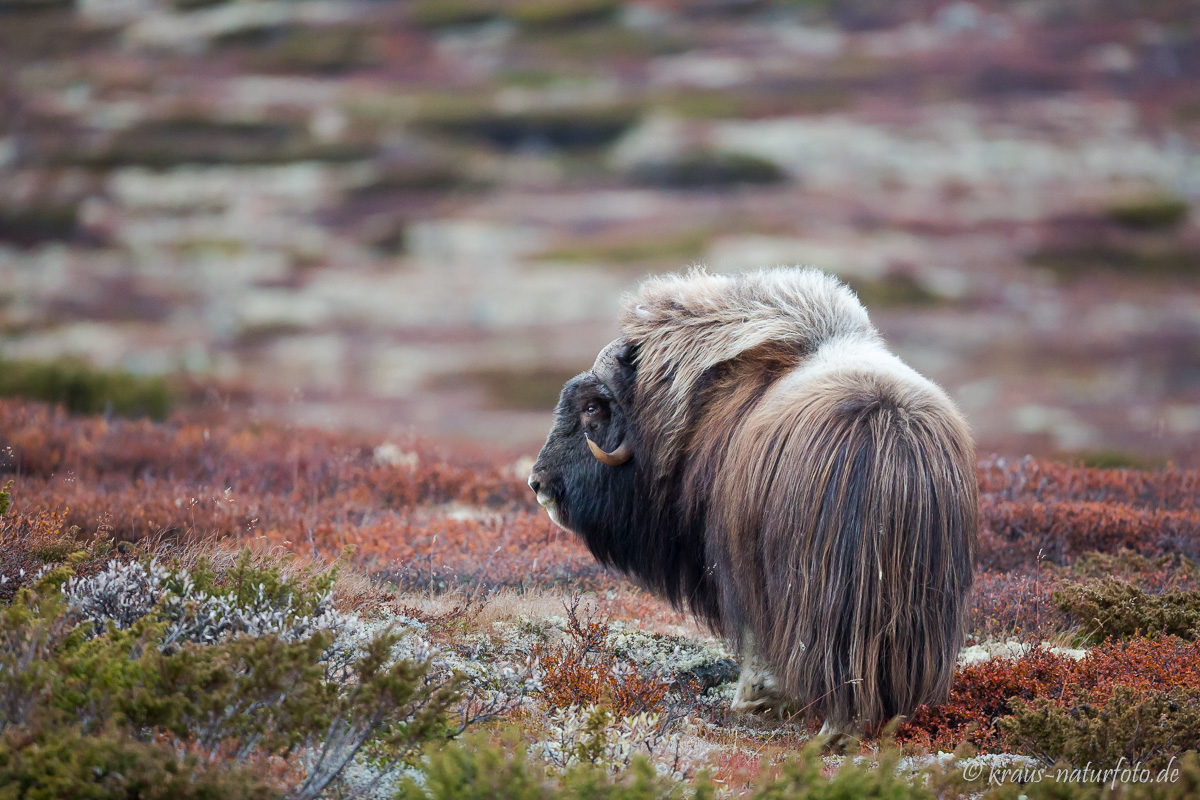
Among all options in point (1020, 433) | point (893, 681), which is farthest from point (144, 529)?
point (1020, 433)

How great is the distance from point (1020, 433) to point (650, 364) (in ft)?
41.2

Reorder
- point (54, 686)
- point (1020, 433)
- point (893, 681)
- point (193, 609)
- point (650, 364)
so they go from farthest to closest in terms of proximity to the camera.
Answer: point (1020, 433) → point (650, 364) → point (893, 681) → point (193, 609) → point (54, 686)

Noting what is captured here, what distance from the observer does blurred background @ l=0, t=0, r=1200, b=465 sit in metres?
19.2

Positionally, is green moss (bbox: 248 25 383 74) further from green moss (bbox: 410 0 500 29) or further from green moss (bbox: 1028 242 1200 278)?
green moss (bbox: 1028 242 1200 278)

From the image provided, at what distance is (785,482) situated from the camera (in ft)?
10.4

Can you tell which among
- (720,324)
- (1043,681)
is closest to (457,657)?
(720,324)

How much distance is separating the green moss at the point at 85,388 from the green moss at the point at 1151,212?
69.5 feet

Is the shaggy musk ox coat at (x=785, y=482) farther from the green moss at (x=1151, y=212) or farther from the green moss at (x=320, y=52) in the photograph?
the green moss at (x=320, y=52)

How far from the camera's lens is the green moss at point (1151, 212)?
75.3ft

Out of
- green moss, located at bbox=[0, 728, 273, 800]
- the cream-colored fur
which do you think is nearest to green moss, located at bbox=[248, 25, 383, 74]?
the cream-colored fur

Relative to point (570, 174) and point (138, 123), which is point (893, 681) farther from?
point (138, 123)

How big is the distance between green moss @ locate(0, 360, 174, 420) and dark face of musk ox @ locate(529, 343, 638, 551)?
6.34 m

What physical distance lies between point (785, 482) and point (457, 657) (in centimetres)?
125

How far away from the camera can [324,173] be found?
2825 centimetres
